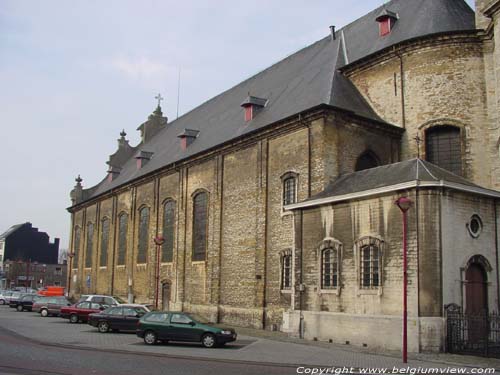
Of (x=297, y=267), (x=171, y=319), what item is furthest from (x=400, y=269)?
(x=171, y=319)

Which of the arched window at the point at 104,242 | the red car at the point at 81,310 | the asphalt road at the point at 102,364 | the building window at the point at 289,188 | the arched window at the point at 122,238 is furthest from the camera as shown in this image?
the arched window at the point at 104,242

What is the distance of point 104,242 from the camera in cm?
4409

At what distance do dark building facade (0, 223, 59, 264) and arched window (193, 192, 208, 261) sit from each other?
7329cm

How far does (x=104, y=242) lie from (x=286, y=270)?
24.2 m

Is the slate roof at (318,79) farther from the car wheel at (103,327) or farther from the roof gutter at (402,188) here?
the car wheel at (103,327)

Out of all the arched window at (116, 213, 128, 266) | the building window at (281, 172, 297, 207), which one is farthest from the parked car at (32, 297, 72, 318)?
the building window at (281, 172, 297, 207)

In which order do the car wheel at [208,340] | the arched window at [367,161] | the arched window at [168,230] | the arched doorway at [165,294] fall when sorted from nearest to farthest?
1. the car wheel at [208,340]
2. the arched window at [367,161]
3. the arched doorway at [165,294]
4. the arched window at [168,230]

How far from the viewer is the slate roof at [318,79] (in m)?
24.5

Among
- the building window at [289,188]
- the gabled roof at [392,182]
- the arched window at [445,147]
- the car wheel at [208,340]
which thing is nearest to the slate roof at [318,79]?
the arched window at [445,147]

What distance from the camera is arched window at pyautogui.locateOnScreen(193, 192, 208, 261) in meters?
30.1

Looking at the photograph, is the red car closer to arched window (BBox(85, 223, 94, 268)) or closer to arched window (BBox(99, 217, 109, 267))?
arched window (BBox(99, 217, 109, 267))

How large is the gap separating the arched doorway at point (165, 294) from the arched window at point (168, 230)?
1.43 m

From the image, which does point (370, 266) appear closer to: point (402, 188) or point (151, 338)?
point (402, 188)

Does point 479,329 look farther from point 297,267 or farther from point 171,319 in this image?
point 171,319
